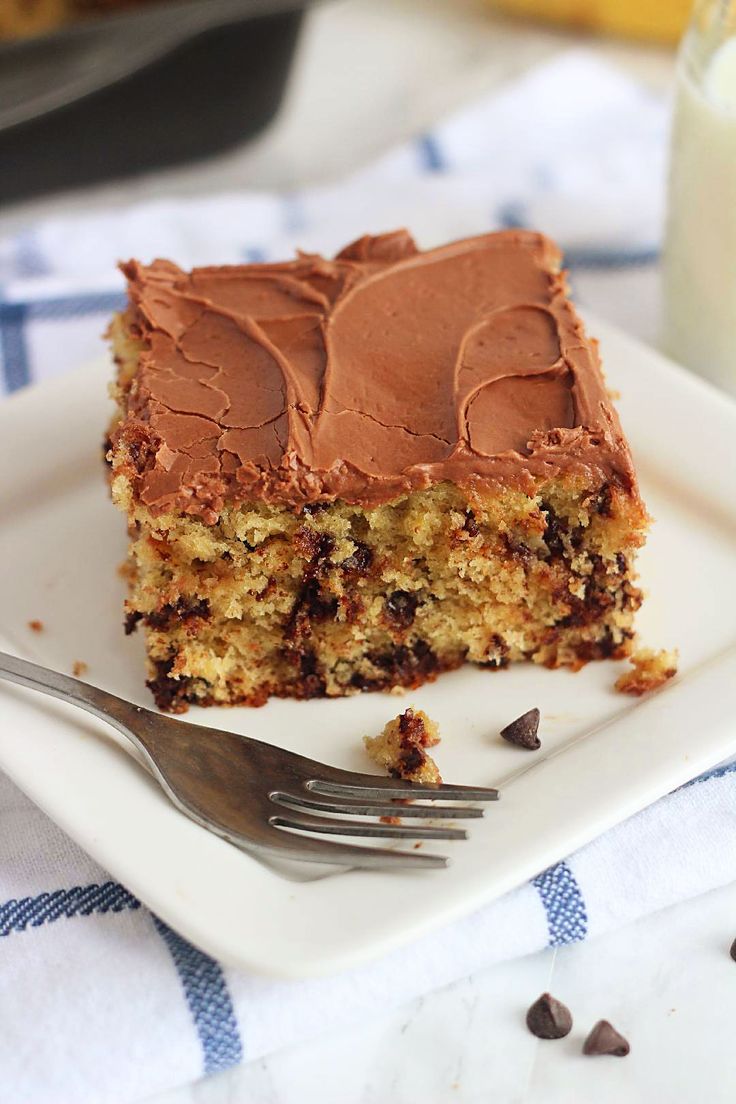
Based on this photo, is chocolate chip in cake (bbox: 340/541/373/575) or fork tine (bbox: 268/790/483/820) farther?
chocolate chip in cake (bbox: 340/541/373/575)

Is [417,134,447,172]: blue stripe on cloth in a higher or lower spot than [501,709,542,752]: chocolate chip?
higher

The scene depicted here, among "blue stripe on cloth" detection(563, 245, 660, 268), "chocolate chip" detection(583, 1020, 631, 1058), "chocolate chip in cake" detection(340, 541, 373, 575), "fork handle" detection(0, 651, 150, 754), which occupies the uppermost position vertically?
"blue stripe on cloth" detection(563, 245, 660, 268)

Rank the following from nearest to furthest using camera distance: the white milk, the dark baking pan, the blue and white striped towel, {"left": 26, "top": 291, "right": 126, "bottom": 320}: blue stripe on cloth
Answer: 1. the blue and white striped towel
2. the white milk
3. {"left": 26, "top": 291, "right": 126, "bottom": 320}: blue stripe on cloth
4. the dark baking pan

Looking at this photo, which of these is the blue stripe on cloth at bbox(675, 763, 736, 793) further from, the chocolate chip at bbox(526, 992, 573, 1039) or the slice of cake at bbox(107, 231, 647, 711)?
the chocolate chip at bbox(526, 992, 573, 1039)

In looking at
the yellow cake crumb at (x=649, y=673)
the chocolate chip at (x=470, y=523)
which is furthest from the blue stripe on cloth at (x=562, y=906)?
the chocolate chip at (x=470, y=523)

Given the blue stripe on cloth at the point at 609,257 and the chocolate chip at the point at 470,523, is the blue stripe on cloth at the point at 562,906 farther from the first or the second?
the blue stripe on cloth at the point at 609,257

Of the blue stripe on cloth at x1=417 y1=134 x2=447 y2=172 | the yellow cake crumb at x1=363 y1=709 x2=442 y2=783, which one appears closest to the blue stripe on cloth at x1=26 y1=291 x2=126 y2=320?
the blue stripe on cloth at x1=417 y1=134 x2=447 y2=172

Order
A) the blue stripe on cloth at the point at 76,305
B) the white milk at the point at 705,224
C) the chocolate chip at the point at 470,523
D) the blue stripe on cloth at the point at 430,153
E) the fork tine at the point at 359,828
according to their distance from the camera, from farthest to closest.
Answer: the blue stripe on cloth at the point at 430,153 → the blue stripe on cloth at the point at 76,305 → the white milk at the point at 705,224 → the chocolate chip at the point at 470,523 → the fork tine at the point at 359,828

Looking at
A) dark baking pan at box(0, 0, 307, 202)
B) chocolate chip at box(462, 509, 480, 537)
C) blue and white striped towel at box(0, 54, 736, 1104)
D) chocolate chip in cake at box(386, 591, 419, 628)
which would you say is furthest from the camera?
dark baking pan at box(0, 0, 307, 202)
